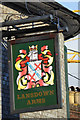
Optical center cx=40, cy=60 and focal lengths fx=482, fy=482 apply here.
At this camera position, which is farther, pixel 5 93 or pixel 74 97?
pixel 74 97

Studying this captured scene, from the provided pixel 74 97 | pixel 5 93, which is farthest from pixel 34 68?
pixel 74 97

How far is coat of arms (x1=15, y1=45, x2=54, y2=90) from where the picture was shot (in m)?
17.7

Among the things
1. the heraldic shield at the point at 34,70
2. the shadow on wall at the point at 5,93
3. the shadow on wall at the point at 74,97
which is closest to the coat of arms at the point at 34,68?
the heraldic shield at the point at 34,70

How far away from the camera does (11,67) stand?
1828 cm

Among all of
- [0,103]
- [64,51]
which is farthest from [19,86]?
[64,51]

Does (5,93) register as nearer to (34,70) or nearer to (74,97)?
(34,70)

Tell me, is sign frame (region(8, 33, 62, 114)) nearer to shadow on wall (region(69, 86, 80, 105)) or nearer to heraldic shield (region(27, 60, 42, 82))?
heraldic shield (region(27, 60, 42, 82))

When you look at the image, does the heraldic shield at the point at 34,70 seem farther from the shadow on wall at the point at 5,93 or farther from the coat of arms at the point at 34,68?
the shadow on wall at the point at 5,93

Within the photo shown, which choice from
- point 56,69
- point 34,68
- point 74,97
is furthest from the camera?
point 74,97

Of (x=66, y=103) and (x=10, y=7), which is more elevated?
(x=10, y=7)

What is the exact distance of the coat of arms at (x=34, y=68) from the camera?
1773cm

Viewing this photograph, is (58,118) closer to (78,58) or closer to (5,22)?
(5,22)

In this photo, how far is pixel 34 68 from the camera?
59.1 feet

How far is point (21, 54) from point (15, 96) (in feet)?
5.33
